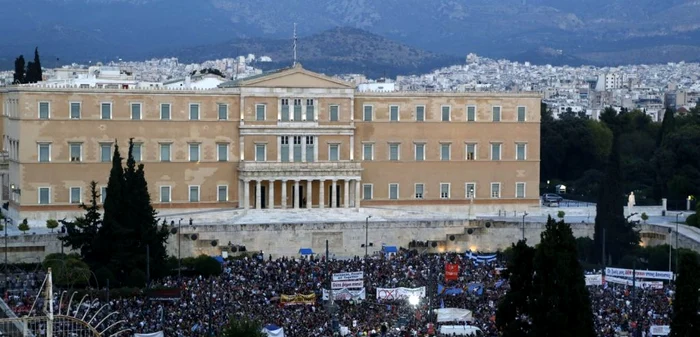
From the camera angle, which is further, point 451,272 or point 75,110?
point 75,110

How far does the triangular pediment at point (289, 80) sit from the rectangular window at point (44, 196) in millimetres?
9100

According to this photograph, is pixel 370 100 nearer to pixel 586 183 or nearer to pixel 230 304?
pixel 586 183

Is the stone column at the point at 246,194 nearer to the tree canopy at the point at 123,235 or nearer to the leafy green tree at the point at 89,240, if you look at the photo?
the tree canopy at the point at 123,235

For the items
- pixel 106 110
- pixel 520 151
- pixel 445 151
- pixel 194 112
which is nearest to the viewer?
pixel 106 110

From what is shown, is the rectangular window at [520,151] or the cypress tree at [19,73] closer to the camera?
the rectangular window at [520,151]

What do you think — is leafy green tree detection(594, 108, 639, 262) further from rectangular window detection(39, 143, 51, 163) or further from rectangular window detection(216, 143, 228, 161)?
rectangular window detection(39, 143, 51, 163)

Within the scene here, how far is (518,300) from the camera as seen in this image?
38000mm

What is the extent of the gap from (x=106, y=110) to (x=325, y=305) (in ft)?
67.4

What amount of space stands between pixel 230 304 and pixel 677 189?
31622 millimetres

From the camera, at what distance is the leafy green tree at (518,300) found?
124ft

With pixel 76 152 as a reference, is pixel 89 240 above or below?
below

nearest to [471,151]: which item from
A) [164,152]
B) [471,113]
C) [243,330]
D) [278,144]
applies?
[471,113]

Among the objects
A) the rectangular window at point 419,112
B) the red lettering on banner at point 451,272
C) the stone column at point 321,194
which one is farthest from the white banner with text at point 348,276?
the rectangular window at point 419,112

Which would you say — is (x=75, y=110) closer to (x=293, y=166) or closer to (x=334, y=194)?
(x=293, y=166)
